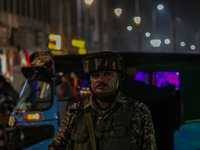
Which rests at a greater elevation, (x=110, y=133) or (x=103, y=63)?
(x=103, y=63)

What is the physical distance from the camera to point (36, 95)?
227 inches

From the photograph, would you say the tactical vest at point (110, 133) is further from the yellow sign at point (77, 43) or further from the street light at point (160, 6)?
the yellow sign at point (77, 43)

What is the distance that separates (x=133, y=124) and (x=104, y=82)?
355 mm

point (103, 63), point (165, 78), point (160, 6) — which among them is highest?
point (160, 6)

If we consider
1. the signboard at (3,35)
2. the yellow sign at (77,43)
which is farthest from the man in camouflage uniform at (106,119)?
the yellow sign at (77,43)

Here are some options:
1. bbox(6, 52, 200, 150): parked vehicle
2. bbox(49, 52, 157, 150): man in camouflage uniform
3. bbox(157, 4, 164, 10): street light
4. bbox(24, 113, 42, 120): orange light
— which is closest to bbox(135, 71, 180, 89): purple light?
bbox(6, 52, 200, 150): parked vehicle

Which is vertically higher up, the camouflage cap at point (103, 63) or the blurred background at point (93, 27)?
the blurred background at point (93, 27)

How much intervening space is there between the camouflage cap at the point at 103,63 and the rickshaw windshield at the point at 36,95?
3.38 meters

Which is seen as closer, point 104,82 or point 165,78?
point 104,82

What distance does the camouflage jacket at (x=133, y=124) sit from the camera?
2.21 m

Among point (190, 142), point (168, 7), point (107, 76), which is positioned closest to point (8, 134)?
point (190, 142)

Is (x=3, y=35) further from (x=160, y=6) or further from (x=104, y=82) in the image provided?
(x=104, y=82)

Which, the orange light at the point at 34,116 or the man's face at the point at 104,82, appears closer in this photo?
the man's face at the point at 104,82

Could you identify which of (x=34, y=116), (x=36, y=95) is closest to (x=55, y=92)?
(x=36, y=95)
